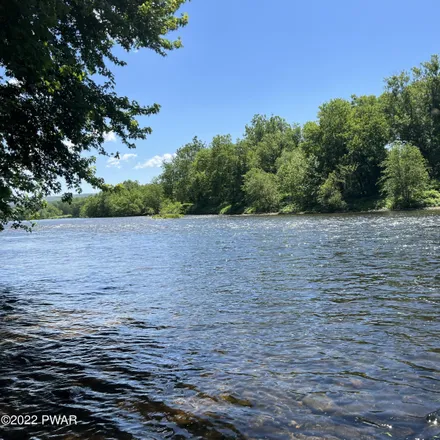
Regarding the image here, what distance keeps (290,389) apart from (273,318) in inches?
167

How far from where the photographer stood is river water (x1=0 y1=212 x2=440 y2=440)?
5.55 m

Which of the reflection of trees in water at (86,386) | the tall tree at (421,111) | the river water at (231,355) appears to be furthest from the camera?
the tall tree at (421,111)

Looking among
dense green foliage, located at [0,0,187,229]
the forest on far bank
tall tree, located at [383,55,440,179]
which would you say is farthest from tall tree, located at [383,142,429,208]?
dense green foliage, located at [0,0,187,229]

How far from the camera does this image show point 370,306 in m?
11.2

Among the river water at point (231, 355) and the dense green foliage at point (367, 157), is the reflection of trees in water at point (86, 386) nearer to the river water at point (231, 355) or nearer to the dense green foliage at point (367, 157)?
the river water at point (231, 355)

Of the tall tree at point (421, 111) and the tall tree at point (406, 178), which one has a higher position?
the tall tree at point (421, 111)

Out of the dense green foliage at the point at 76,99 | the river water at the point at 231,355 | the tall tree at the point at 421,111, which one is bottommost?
the river water at the point at 231,355

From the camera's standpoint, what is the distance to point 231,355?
8.16 metres

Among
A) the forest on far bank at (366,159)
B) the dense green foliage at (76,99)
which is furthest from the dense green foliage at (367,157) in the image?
the dense green foliage at (76,99)

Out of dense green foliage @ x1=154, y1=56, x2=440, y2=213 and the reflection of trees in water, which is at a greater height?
dense green foliage @ x1=154, y1=56, x2=440, y2=213

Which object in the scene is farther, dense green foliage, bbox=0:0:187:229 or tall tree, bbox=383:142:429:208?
tall tree, bbox=383:142:429:208

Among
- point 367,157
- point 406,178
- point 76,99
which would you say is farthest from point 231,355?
point 367,157

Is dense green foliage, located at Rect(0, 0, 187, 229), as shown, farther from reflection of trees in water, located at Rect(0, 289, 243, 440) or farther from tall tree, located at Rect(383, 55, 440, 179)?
tall tree, located at Rect(383, 55, 440, 179)

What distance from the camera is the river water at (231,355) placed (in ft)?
18.2
